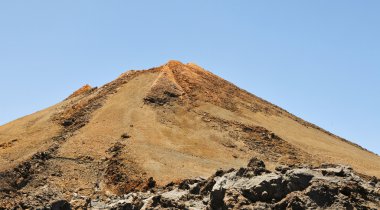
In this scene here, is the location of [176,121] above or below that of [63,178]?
above

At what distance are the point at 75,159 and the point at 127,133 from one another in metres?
8.13

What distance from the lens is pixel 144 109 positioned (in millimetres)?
71625

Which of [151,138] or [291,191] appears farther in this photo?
[151,138]

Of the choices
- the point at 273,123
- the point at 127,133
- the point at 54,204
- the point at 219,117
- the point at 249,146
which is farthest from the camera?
the point at 273,123

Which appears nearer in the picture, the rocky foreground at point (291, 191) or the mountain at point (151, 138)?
the rocky foreground at point (291, 191)

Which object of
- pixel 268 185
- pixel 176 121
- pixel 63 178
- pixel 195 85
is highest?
pixel 195 85

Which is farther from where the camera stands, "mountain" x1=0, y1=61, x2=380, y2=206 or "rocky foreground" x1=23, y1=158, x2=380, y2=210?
"mountain" x1=0, y1=61, x2=380, y2=206

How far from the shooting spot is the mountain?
→ 176 feet

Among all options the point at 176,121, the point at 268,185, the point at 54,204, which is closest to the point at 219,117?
the point at 176,121

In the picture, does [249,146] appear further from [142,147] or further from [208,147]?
[142,147]

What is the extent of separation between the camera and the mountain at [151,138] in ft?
176

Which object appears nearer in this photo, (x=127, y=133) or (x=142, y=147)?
(x=142, y=147)

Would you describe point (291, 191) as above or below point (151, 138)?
below

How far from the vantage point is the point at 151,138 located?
6275 cm
